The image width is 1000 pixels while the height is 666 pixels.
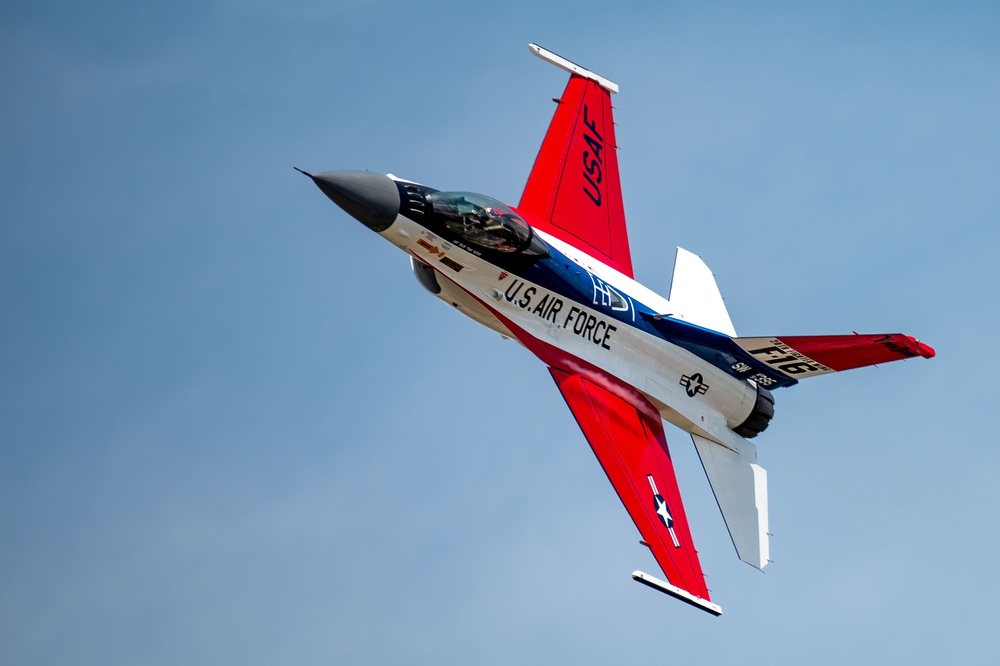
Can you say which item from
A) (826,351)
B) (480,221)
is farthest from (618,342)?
(826,351)

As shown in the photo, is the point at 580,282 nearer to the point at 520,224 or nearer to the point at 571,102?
the point at 520,224

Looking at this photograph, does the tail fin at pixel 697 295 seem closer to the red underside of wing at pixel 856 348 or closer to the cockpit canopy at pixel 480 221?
the red underside of wing at pixel 856 348

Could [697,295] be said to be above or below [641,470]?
above

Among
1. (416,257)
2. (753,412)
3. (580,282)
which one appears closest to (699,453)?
(753,412)

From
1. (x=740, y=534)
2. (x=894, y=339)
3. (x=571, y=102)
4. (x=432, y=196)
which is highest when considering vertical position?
(x=571, y=102)

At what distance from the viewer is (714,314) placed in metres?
31.7

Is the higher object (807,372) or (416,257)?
(807,372)

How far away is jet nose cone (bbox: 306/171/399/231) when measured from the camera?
2666cm

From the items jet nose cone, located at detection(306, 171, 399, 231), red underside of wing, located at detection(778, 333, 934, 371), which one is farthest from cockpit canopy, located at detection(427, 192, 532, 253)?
red underside of wing, located at detection(778, 333, 934, 371)

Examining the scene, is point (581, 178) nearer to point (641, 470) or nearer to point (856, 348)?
point (641, 470)

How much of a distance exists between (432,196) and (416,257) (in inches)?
48.4

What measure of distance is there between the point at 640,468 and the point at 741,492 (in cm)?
229

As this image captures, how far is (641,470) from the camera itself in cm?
2909

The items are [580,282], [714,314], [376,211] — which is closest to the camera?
[376,211]
